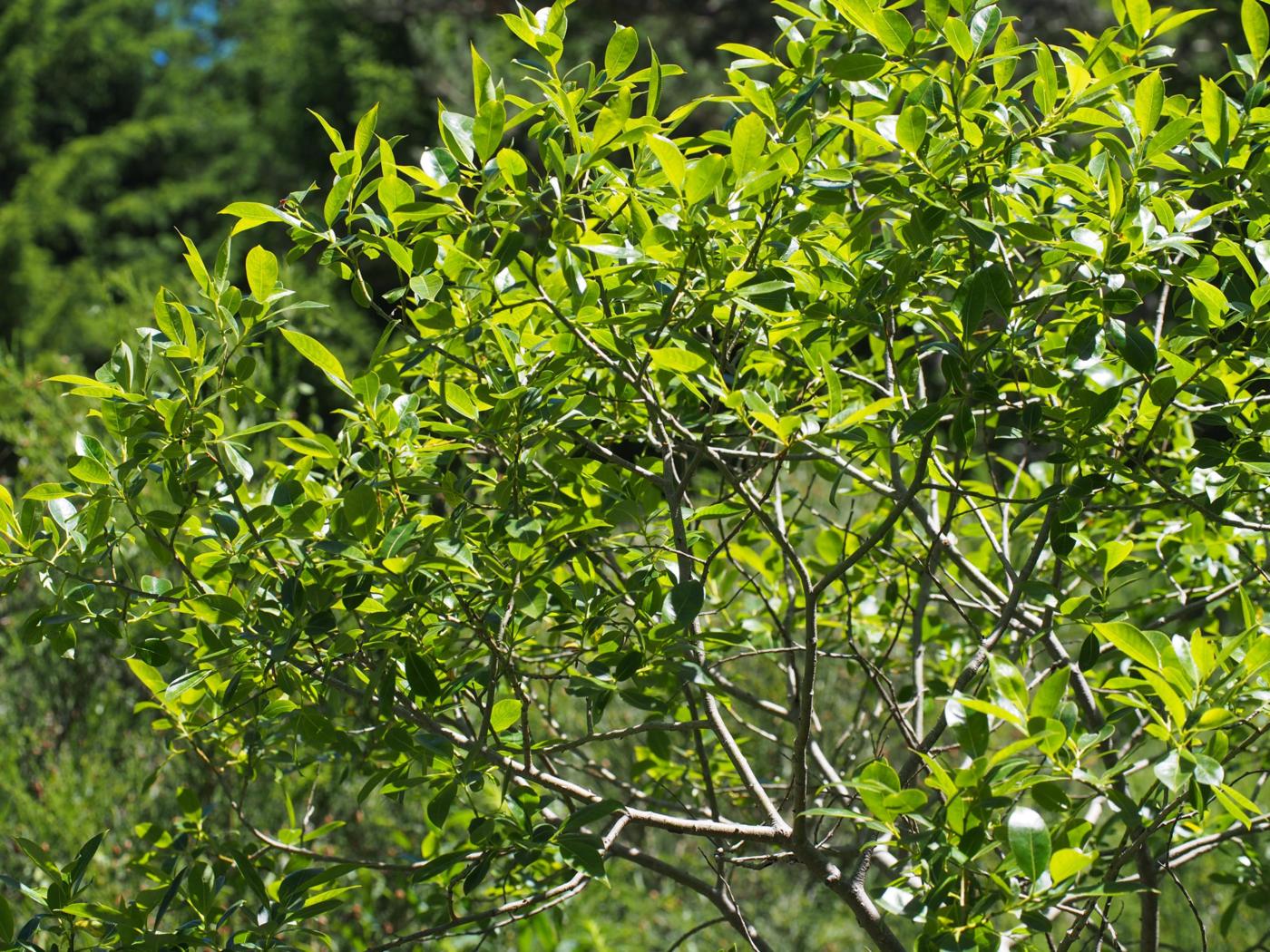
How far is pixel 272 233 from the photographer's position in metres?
12.7

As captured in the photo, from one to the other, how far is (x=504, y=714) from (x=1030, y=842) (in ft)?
2.15

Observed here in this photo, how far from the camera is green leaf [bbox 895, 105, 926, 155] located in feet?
3.82

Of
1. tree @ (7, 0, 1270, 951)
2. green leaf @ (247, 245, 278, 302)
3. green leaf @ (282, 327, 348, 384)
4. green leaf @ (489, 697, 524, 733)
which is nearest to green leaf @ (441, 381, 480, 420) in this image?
tree @ (7, 0, 1270, 951)

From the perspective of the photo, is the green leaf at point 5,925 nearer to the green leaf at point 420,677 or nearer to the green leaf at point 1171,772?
the green leaf at point 420,677

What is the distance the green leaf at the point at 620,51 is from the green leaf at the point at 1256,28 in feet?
2.25

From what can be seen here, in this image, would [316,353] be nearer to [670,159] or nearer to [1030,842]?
[670,159]

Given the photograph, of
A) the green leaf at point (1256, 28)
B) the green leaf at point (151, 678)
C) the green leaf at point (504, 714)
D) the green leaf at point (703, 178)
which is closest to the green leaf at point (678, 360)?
the green leaf at point (703, 178)

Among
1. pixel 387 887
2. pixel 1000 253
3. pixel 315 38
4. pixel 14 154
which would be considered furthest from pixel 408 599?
pixel 14 154

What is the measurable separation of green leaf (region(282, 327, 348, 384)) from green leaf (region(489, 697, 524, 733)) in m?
0.43

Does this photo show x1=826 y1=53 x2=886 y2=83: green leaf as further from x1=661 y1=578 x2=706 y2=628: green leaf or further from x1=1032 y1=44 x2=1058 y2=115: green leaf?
x1=661 y1=578 x2=706 y2=628: green leaf

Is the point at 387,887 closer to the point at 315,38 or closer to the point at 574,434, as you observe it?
the point at 574,434

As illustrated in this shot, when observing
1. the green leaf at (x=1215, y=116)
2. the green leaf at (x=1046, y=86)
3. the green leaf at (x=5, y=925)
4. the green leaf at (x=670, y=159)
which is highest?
the green leaf at (x=670, y=159)

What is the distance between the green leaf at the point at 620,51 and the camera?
1.19m

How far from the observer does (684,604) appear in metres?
1.29
